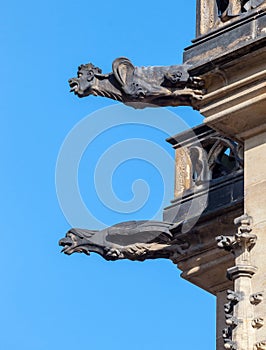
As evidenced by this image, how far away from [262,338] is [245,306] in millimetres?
258

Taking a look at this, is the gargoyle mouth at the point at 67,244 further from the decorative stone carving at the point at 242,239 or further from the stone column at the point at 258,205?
the decorative stone carving at the point at 242,239

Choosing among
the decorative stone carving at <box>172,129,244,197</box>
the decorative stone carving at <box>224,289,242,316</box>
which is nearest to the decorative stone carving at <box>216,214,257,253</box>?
the decorative stone carving at <box>224,289,242,316</box>

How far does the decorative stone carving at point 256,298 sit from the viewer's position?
40.2ft

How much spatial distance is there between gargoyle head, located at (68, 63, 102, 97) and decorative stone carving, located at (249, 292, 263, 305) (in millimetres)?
2266

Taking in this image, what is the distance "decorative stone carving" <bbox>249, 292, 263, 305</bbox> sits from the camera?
12266 millimetres

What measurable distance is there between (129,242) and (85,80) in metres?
1.70

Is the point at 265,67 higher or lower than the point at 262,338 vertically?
higher

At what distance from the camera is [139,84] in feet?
45.2

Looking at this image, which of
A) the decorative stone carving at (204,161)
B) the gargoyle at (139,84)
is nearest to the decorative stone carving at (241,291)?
the gargoyle at (139,84)

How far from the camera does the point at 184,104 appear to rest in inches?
535

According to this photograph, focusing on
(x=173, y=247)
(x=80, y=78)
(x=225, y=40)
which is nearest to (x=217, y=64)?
(x=225, y=40)

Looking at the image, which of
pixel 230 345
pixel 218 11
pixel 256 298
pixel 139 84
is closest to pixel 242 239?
pixel 256 298

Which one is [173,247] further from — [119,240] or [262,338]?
[262,338]

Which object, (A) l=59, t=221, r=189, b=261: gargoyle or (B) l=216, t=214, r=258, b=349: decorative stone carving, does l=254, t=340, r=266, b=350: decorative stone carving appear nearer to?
(B) l=216, t=214, r=258, b=349: decorative stone carving
